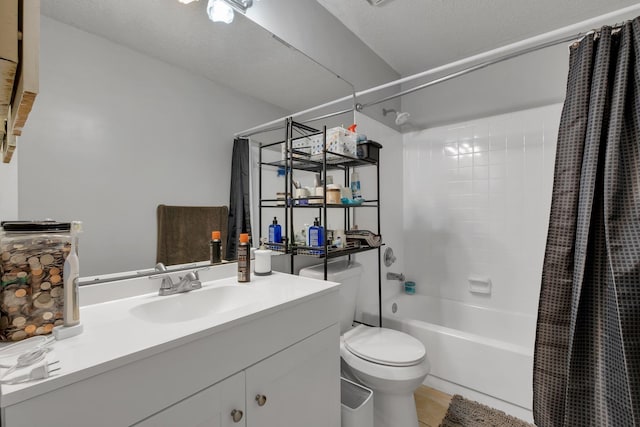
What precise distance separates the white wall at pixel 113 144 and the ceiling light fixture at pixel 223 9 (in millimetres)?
299

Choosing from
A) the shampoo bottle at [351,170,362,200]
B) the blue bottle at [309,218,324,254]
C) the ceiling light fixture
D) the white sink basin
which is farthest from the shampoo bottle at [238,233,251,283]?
the ceiling light fixture

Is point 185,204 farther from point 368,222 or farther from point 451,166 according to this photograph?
point 451,166

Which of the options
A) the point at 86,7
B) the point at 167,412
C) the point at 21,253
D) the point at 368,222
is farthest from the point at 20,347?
the point at 368,222

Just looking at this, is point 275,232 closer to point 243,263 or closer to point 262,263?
point 262,263

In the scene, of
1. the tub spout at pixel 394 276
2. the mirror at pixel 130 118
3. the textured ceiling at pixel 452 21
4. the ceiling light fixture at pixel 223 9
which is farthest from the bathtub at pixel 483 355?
the textured ceiling at pixel 452 21

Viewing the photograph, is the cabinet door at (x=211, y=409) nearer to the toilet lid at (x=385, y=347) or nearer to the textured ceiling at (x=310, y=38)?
the toilet lid at (x=385, y=347)

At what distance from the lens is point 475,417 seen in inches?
59.9

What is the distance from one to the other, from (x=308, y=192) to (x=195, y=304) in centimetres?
77

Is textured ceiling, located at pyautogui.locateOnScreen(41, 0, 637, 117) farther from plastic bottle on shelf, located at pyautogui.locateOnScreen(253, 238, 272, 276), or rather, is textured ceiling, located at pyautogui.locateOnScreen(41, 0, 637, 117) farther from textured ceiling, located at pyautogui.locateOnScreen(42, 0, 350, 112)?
plastic bottle on shelf, located at pyautogui.locateOnScreen(253, 238, 272, 276)

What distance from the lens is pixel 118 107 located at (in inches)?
35.4

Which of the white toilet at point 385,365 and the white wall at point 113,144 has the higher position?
the white wall at point 113,144

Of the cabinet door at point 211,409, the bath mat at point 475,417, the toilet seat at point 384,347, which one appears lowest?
the bath mat at point 475,417

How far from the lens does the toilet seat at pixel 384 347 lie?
4.09 ft

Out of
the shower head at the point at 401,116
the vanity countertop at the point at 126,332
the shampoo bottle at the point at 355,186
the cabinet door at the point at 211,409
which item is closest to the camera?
the vanity countertop at the point at 126,332
